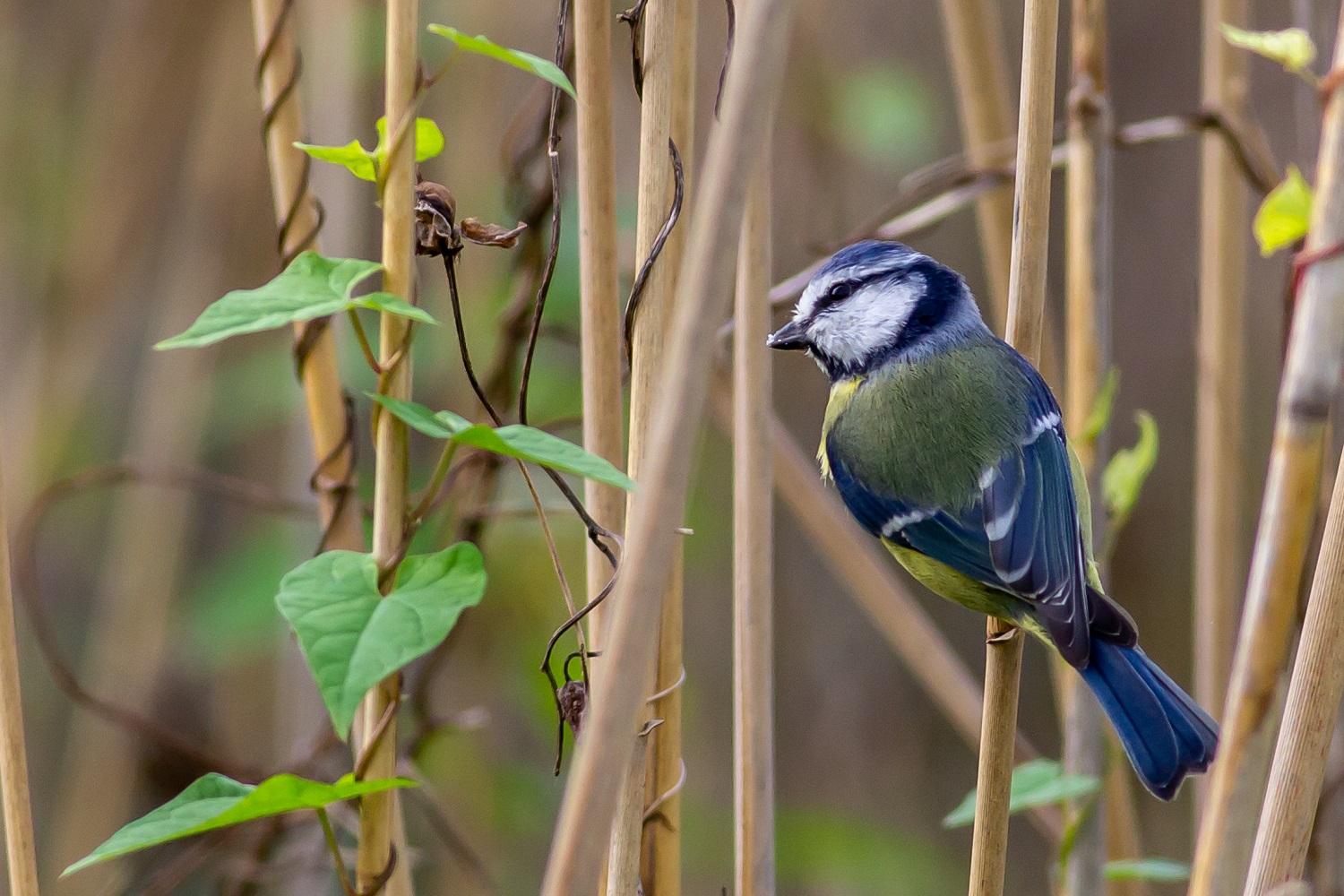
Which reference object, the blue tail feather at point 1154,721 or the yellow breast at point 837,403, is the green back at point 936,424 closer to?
the yellow breast at point 837,403

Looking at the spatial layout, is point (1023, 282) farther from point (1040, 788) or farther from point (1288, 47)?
point (1040, 788)

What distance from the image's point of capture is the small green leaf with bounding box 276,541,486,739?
562 millimetres

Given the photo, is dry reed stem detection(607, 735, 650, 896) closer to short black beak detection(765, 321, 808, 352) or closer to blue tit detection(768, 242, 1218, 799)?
blue tit detection(768, 242, 1218, 799)

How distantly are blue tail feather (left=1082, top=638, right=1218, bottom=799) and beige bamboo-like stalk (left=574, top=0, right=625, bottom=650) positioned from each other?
440 millimetres

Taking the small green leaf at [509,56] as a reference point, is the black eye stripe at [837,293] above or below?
below

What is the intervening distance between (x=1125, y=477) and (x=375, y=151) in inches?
29.2

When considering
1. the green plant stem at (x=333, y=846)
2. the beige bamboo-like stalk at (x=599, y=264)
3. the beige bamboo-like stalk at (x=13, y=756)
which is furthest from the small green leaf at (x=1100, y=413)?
the beige bamboo-like stalk at (x=13, y=756)

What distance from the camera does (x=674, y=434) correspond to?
53cm

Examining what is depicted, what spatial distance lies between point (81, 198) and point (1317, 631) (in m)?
1.94

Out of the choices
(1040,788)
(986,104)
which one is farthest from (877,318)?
(1040,788)

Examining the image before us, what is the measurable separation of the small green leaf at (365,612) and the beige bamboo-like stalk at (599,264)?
0.14 meters

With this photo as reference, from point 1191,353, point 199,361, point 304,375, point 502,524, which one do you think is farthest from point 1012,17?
point 304,375

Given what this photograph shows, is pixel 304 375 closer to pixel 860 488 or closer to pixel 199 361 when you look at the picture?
pixel 860 488

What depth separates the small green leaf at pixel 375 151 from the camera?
676 mm
